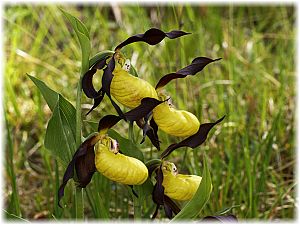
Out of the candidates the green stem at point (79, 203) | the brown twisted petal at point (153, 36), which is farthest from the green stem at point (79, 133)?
the brown twisted petal at point (153, 36)

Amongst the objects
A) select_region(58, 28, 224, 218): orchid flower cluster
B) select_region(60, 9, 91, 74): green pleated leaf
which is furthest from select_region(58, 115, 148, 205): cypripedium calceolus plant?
select_region(60, 9, 91, 74): green pleated leaf

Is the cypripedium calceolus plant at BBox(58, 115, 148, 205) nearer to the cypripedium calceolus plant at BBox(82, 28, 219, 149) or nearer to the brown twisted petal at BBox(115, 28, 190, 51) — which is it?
the cypripedium calceolus plant at BBox(82, 28, 219, 149)

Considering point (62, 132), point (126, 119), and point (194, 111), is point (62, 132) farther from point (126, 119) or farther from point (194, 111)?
point (194, 111)

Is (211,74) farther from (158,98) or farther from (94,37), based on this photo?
(158,98)

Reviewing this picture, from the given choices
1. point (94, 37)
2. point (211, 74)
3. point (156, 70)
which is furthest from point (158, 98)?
point (94, 37)

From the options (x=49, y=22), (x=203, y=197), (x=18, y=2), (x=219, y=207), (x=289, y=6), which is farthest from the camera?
(x=289, y=6)

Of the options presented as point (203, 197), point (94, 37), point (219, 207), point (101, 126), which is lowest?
point (219, 207)

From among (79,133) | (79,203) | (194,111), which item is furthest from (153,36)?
(194,111)
